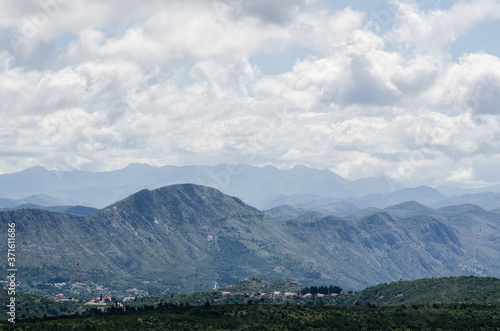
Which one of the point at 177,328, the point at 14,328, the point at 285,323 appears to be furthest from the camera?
the point at 285,323

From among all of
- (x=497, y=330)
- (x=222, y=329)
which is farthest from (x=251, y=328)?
(x=497, y=330)

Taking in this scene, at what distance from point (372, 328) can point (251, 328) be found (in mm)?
44326

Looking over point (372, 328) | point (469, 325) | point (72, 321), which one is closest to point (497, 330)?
point (469, 325)

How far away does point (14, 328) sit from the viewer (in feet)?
553

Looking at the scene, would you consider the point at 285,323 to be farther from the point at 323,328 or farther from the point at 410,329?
the point at 410,329

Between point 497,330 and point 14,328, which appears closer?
point 14,328

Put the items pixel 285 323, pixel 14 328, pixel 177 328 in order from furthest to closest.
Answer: pixel 285 323, pixel 177 328, pixel 14 328

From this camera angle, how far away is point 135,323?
624 feet

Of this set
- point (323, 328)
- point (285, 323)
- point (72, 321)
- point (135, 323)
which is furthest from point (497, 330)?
point (72, 321)

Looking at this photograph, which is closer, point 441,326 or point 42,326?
point 42,326

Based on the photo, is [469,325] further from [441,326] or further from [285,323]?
[285,323]

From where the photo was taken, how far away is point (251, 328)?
626 ft

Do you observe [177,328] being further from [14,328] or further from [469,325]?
[469,325]

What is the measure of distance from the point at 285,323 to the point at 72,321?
250 feet
